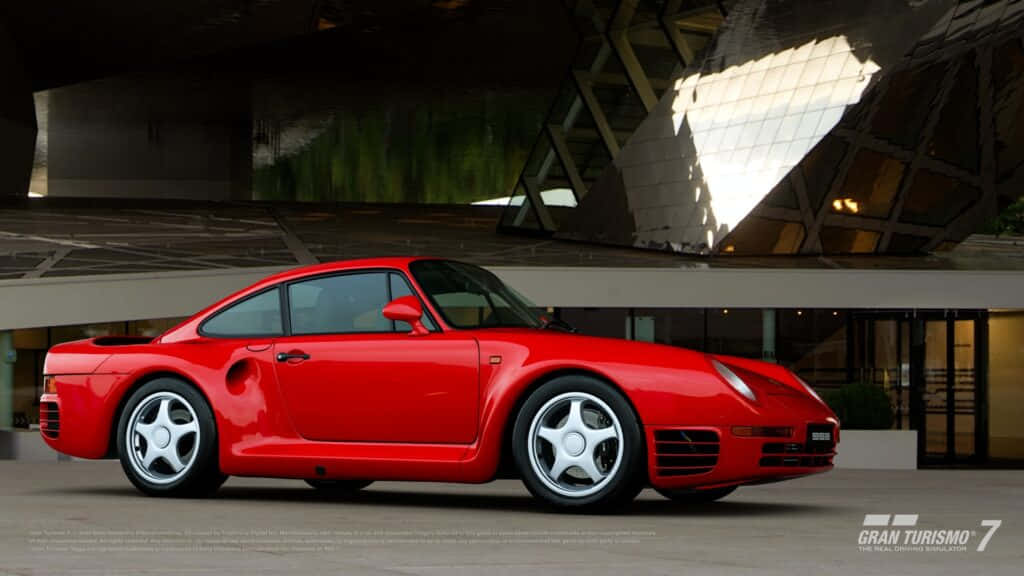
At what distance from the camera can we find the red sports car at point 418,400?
6.75 metres

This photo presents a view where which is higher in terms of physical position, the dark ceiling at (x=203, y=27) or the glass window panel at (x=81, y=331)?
the dark ceiling at (x=203, y=27)

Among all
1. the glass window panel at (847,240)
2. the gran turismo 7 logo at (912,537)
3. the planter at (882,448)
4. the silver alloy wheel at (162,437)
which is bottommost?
the planter at (882,448)

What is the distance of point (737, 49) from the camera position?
23.6 meters

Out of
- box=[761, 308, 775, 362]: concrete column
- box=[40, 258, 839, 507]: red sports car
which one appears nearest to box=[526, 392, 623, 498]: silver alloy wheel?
box=[40, 258, 839, 507]: red sports car

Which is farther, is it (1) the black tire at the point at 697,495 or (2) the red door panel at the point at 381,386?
(1) the black tire at the point at 697,495

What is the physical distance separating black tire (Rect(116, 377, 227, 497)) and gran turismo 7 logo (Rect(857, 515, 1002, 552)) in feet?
11.0

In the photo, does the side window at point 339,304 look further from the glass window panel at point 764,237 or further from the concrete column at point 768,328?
the glass window panel at point 764,237

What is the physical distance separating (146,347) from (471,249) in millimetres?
15981

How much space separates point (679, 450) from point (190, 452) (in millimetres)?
2704

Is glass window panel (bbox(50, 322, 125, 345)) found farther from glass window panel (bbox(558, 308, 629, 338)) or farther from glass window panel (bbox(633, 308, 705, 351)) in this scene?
glass window panel (bbox(633, 308, 705, 351))

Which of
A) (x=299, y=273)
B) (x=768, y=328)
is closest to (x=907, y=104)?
(x=768, y=328)

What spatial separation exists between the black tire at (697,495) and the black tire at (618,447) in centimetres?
108

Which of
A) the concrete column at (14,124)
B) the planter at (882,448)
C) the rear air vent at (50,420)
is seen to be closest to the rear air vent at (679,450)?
the rear air vent at (50,420)

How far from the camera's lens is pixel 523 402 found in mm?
7004
